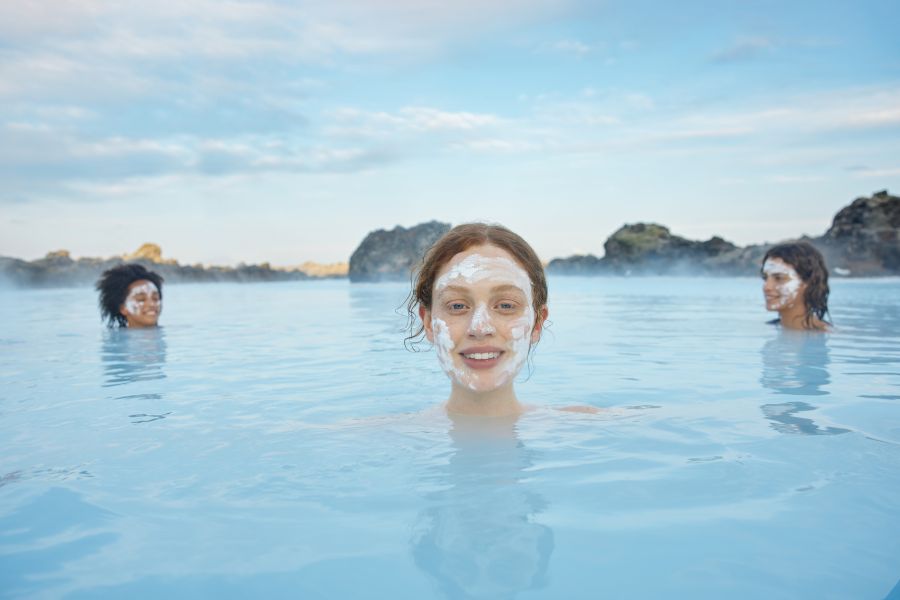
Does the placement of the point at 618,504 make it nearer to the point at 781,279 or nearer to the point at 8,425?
the point at 8,425

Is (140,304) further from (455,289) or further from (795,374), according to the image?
(795,374)

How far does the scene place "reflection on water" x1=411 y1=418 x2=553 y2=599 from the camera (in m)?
2.70

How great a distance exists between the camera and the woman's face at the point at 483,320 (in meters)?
4.62

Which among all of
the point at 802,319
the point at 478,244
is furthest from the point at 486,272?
the point at 802,319

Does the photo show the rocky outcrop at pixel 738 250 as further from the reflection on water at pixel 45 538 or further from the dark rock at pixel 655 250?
the reflection on water at pixel 45 538

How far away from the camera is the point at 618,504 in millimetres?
3523

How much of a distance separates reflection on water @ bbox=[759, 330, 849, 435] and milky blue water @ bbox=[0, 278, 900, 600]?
54 mm

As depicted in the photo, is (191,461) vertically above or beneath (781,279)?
beneath

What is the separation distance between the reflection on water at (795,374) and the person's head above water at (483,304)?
220cm

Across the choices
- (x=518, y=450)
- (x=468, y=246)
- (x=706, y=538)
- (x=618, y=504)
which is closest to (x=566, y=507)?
(x=618, y=504)

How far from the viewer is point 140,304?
47.3 ft

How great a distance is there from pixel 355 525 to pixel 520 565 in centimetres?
92

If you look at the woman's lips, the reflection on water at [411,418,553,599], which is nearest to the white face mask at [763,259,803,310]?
the woman's lips

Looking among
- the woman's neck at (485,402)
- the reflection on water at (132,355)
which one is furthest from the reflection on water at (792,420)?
the reflection on water at (132,355)
